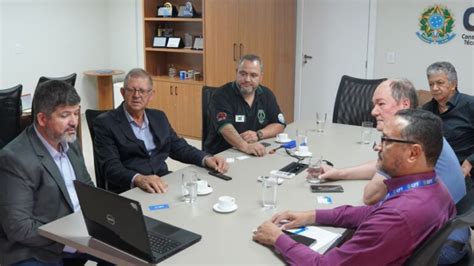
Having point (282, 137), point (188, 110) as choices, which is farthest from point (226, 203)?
point (188, 110)

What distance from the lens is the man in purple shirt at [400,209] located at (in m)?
1.53

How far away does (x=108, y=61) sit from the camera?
7566mm

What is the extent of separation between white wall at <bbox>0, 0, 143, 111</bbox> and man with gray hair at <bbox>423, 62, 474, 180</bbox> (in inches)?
189

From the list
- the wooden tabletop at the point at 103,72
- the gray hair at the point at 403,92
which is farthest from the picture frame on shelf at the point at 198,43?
the gray hair at the point at 403,92

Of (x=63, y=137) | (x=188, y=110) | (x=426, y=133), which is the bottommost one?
(x=188, y=110)

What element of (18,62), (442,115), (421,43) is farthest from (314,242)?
(18,62)

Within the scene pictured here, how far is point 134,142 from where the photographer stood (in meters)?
2.83

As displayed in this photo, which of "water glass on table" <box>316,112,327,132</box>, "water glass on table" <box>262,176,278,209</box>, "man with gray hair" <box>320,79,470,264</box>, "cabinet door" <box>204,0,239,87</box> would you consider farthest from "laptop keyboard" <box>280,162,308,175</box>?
"cabinet door" <box>204,0,239,87</box>

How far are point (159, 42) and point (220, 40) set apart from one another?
2.90 ft

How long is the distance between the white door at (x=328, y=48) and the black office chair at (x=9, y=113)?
3.65m

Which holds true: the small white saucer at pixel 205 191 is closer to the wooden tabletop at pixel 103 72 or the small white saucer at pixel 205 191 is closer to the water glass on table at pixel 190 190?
the water glass on table at pixel 190 190

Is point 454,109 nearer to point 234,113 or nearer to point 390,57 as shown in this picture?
point 234,113

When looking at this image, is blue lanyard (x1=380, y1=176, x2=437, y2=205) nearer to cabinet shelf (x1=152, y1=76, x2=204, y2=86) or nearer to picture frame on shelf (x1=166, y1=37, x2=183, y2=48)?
cabinet shelf (x1=152, y1=76, x2=204, y2=86)

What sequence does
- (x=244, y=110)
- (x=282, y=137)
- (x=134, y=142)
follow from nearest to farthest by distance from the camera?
(x=134, y=142), (x=282, y=137), (x=244, y=110)
